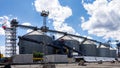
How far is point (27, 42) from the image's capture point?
606ft

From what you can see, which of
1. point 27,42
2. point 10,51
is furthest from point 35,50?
point 10,51

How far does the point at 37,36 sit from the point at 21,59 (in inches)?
2684

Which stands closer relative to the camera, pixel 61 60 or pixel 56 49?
pixel 61 60

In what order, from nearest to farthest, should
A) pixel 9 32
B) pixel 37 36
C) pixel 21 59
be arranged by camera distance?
pixel 21 59, pixel 9 32, pixel 37 36

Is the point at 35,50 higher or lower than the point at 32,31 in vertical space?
lower

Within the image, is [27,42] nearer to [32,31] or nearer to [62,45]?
[32,31]

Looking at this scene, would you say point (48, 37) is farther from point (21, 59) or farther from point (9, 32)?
point (21, 59)

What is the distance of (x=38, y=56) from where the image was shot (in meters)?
163

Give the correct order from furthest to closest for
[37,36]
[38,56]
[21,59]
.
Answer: [37,36] < [38,56] < [21,59]

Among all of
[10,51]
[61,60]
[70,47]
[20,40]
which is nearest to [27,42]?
[20,40]

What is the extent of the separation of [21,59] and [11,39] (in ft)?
171

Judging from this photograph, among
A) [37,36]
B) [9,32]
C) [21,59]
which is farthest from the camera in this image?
[37,36]

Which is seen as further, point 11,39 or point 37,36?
point 37,36

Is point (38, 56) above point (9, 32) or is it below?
below
